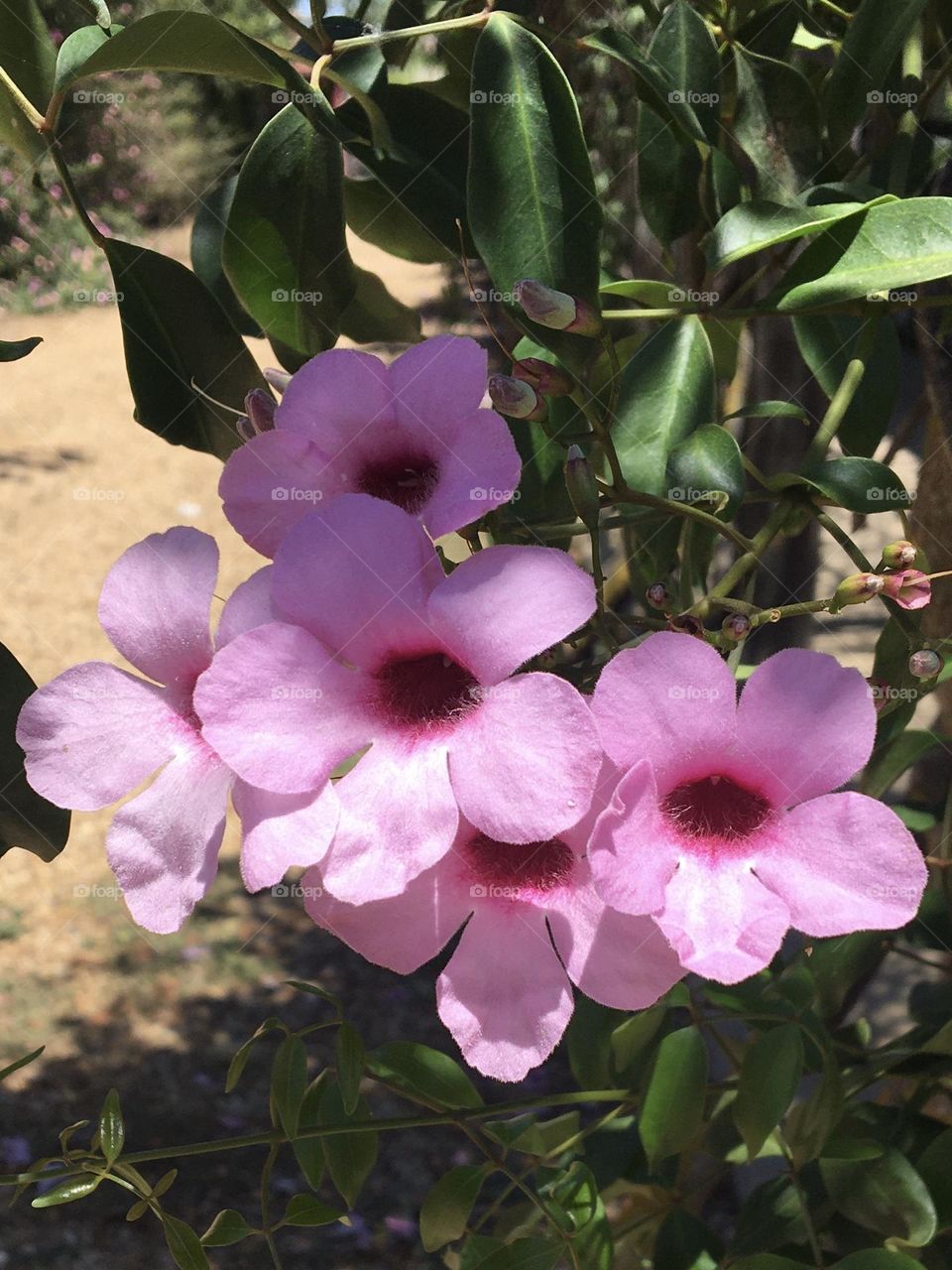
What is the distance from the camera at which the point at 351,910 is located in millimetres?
611

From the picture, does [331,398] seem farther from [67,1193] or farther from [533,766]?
[67,1193]

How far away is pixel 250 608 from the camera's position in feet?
1.96

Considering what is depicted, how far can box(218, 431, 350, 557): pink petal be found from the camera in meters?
0.63

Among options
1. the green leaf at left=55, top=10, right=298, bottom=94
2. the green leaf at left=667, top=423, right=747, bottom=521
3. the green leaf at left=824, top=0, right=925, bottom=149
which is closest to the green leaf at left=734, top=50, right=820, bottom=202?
the green leaf at left=824, top=0, right=925, bottom=149

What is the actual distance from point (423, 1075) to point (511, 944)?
435mm

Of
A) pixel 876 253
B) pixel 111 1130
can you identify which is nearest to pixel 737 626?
pixel 876 253

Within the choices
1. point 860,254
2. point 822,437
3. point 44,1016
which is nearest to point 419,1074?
point 822,437

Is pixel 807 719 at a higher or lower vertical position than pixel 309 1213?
higher

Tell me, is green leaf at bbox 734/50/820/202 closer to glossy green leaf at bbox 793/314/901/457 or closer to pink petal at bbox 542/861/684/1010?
glossy green leaf at bbox 793/314/901/457

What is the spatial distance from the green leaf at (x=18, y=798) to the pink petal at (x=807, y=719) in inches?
17.7

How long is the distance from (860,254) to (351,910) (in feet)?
1.66

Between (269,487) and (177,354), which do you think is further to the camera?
(177,354)

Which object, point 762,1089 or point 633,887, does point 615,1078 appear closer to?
point 762,1089

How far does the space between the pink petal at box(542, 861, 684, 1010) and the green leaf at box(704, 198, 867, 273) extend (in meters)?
0.41
